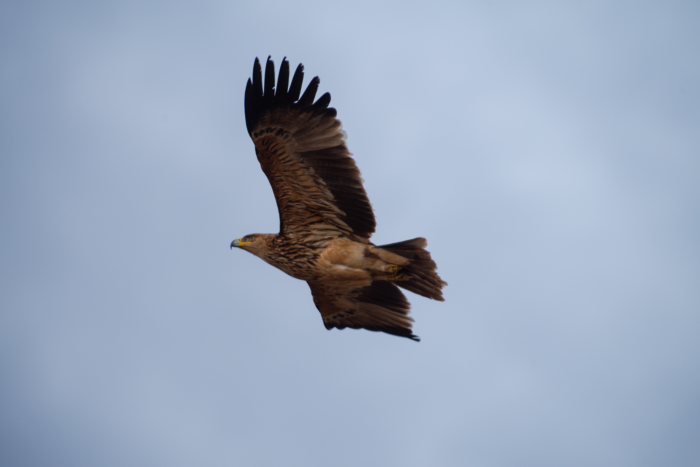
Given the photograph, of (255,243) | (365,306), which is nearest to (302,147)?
(255,243)

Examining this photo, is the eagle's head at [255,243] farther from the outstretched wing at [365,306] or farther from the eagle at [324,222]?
the outstretched wing at [365,306]

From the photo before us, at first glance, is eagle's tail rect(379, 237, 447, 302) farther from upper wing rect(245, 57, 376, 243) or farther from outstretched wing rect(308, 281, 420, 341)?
outstretched wing rect(308, 281, 420, 341)

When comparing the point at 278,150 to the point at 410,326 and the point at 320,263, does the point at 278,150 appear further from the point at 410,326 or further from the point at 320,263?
the point at 410,326

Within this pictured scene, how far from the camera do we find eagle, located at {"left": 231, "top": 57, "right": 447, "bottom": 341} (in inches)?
314

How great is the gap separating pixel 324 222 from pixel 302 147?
1.15 metres

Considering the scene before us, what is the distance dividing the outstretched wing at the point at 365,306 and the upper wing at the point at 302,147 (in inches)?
50.6

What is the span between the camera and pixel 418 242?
28.0 ft

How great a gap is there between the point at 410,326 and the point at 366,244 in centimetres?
149

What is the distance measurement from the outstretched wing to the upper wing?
1.29m

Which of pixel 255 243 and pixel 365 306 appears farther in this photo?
pixel 365 306

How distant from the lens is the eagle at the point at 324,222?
798 cm

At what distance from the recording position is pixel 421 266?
8555 millimetres

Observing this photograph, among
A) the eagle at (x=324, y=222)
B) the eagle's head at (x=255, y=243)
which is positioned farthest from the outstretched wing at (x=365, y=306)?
the eagle's head at (x=255, y=243)

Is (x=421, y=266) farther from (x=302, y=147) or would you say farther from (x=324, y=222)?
(x=302, y=147)
